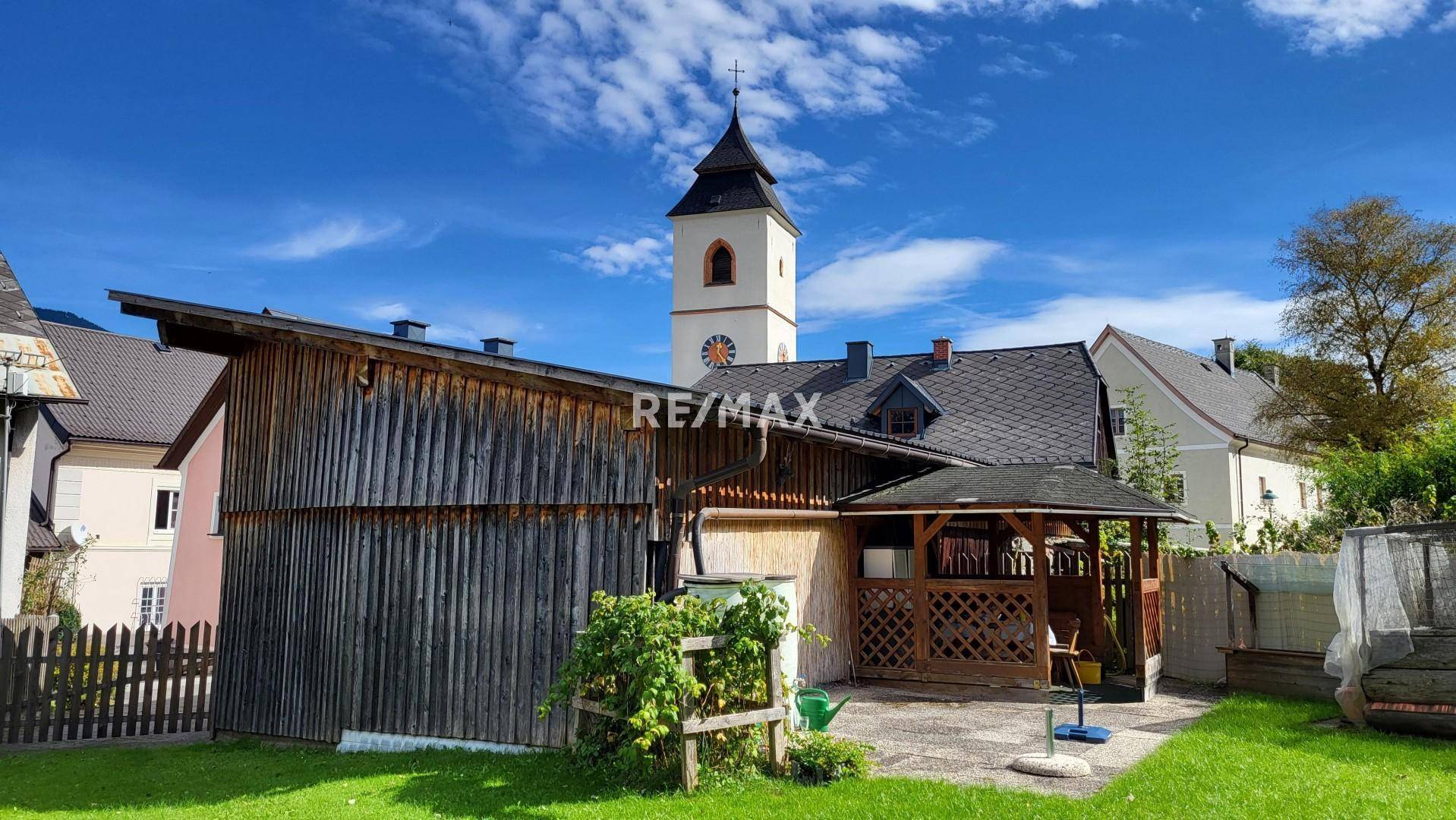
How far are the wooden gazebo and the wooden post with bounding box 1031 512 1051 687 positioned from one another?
0.04 ft

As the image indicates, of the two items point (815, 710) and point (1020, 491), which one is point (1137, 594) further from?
point (815, 710)

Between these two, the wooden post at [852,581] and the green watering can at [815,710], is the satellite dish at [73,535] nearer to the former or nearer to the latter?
the wooden post at [852,581]

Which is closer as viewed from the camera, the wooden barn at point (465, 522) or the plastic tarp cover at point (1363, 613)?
the wooden barn at point (465, 522)

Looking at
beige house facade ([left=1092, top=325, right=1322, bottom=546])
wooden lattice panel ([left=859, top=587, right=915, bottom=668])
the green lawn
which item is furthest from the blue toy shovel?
beige house facade ([left=1092, top=325, right=1322, bottom=546])

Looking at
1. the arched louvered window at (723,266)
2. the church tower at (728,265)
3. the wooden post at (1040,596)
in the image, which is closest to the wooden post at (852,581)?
the wooden post at (1040,596)

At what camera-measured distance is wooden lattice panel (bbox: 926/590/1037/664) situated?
1088 centimetres

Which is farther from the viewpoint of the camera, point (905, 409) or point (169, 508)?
point (169, 508)

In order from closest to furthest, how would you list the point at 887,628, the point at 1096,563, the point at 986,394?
1. the point at 887,628
2. the point at 1096,563
3. the point at 986,394

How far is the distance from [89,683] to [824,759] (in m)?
8.55

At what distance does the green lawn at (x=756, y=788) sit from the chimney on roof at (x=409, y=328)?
264 inches

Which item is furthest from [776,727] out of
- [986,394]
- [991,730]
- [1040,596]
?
[986,394]

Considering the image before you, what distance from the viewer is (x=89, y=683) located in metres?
10.6

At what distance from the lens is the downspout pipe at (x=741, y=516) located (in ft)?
27.5

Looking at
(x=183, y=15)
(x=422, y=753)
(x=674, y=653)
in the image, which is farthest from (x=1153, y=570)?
(x=183, y=15)
